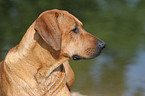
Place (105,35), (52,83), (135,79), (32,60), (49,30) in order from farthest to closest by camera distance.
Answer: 1. (105,35)
2. (135,79)
3. (52,83)
4. (32,60)
5. (49,30)

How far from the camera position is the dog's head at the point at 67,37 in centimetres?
317

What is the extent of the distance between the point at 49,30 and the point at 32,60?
16.4 inches

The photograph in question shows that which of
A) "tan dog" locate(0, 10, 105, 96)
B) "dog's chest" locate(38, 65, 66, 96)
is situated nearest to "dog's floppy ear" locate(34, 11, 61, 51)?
"tan dog" locate(0, 10, 105, 96)

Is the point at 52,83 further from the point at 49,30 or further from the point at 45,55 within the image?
the point at 49,30

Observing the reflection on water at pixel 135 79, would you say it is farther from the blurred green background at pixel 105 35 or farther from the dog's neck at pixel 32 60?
the dog's neck at pixel 32 60

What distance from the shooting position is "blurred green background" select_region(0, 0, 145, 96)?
248 inches

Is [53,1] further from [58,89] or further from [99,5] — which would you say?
[58,89]

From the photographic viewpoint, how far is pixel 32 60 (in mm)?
3311

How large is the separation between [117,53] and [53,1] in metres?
5.04

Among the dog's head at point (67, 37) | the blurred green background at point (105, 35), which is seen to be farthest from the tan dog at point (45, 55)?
the blurred green background at point (105, 35)

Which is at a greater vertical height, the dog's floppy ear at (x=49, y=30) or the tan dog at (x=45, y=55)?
the dog's floppy ear at (x=49, y=30)

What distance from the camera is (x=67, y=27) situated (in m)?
3.36

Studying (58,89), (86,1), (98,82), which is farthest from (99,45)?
(86,1)

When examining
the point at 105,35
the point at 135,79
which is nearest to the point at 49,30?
the point at 135,79
